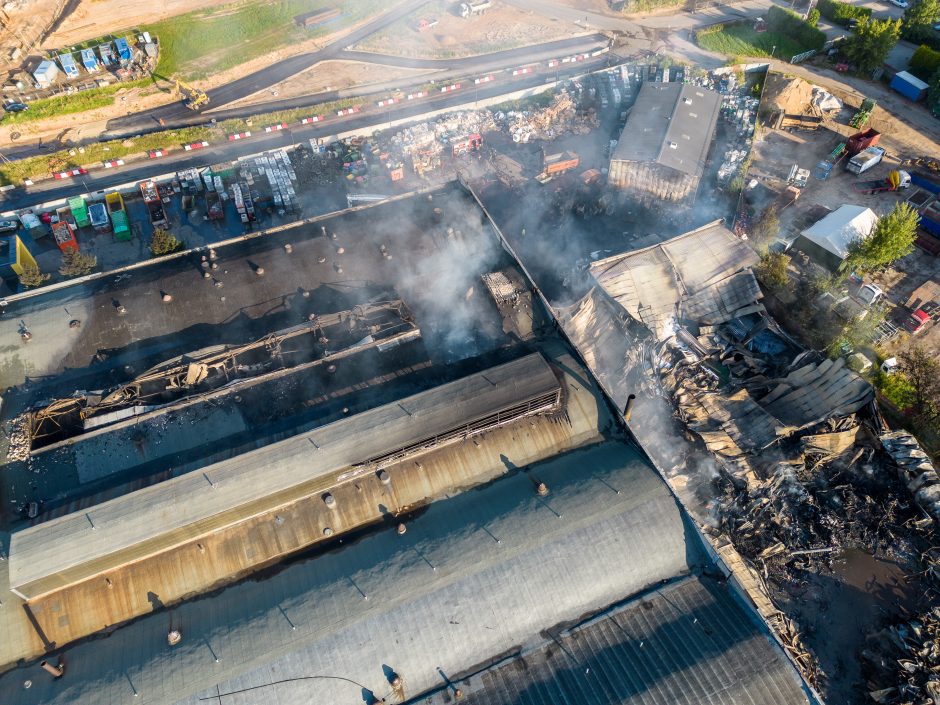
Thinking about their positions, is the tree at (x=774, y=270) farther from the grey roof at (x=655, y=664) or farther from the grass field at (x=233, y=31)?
the grass field at (x=233, y=31)

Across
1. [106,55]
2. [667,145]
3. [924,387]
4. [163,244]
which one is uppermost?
[106,55]

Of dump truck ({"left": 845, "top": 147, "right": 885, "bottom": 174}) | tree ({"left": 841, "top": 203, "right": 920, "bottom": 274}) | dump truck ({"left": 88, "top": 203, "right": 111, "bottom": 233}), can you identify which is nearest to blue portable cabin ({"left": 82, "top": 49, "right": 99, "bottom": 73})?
dump truck ({"left": 88, "top": 203, "right": 111, "bottom": 233})

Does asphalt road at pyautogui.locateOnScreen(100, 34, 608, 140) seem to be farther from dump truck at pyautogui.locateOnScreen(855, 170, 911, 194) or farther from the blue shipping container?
dump truck at pyautogui.locateOnScreen(855, 170, 911, 194)

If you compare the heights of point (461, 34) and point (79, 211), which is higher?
point (461, 34)

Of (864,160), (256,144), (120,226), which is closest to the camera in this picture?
(120,226)

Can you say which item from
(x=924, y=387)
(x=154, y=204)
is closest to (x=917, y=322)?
(x=924, y=387)

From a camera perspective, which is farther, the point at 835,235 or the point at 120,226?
the point at 120,226

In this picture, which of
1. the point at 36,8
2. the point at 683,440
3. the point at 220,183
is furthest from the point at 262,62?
the point at 683,440

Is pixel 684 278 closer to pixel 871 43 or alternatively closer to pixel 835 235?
pixel 835 235
